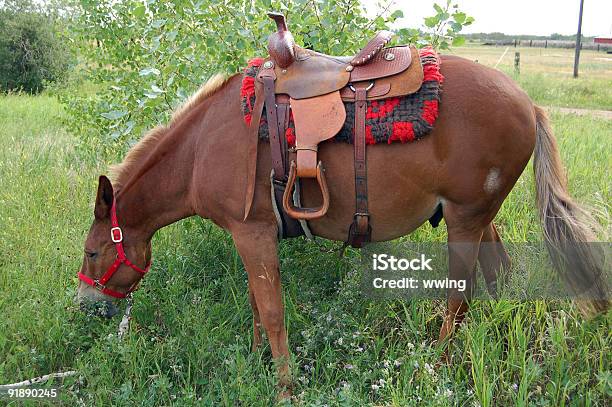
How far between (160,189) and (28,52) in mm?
13621

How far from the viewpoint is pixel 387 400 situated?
95.3 inches

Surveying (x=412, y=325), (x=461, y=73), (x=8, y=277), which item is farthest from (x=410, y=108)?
(x=8, y=277)

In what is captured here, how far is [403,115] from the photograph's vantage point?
2.28m

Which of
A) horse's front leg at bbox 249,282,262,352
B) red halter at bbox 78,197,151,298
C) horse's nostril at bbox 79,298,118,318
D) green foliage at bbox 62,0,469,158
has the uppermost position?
green foliage at bbox 62,0,469,158

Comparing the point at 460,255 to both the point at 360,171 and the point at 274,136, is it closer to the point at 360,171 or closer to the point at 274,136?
the point at 360,171

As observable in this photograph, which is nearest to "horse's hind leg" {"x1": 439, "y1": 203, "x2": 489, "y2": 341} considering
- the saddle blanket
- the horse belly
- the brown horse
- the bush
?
the brown horse

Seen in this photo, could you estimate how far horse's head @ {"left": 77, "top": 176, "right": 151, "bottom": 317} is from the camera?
2791 millimetres

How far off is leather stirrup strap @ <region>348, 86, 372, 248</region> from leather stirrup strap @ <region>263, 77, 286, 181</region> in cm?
36

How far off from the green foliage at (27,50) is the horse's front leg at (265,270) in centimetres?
1342

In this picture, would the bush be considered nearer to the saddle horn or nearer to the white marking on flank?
the saddle horn

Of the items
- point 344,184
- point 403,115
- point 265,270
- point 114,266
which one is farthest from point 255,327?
point 403,115

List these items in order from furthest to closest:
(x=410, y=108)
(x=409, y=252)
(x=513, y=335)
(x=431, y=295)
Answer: (x=409, y=252)
(x=431, y=295)
(x=513, y=335)
(x=410, y=108)

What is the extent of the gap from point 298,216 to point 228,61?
162 centimetres

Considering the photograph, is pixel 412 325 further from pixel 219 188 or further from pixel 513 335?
pixel 219 188
